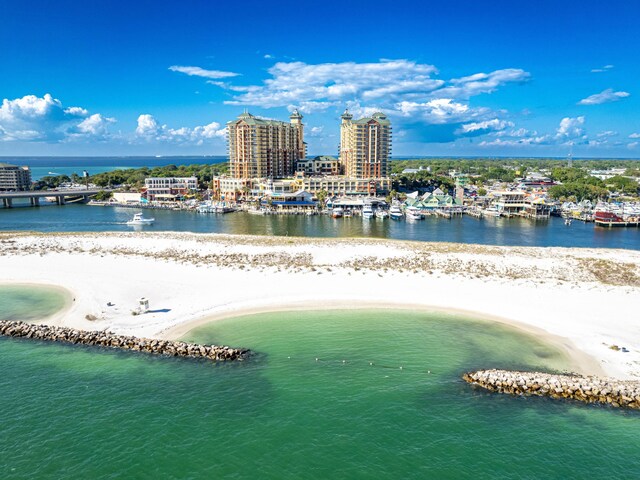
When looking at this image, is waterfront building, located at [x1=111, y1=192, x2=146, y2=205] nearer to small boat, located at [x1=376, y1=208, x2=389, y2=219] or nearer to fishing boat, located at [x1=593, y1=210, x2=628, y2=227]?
small boat, located at [x1=376, y1=208, x2=389, y2=219]

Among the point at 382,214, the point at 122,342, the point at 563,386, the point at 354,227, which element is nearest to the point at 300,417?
the point at 122,342

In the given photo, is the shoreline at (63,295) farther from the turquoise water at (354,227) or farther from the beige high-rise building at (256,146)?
the beige high-rise building at (256,146)

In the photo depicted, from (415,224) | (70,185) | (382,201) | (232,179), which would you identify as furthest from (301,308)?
(70,185)

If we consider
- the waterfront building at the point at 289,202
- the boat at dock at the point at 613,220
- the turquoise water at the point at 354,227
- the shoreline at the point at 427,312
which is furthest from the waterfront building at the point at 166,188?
the boat at dock at the point at 613,220

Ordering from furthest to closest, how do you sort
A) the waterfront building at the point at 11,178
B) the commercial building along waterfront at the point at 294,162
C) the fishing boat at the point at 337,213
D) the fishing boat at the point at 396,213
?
the waterfront building at the point at 11,178, the commercial building along waterfront at the point at 294,162, the fishing boat at the point at 337,213, the fishing boat at the point at 396,213

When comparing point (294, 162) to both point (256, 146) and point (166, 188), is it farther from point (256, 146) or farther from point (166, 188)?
point (166, 188)

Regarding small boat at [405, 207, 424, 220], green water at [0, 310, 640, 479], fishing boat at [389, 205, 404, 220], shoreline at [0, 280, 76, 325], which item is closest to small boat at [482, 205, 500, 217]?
small boat at [405, 207, 424, 220]
